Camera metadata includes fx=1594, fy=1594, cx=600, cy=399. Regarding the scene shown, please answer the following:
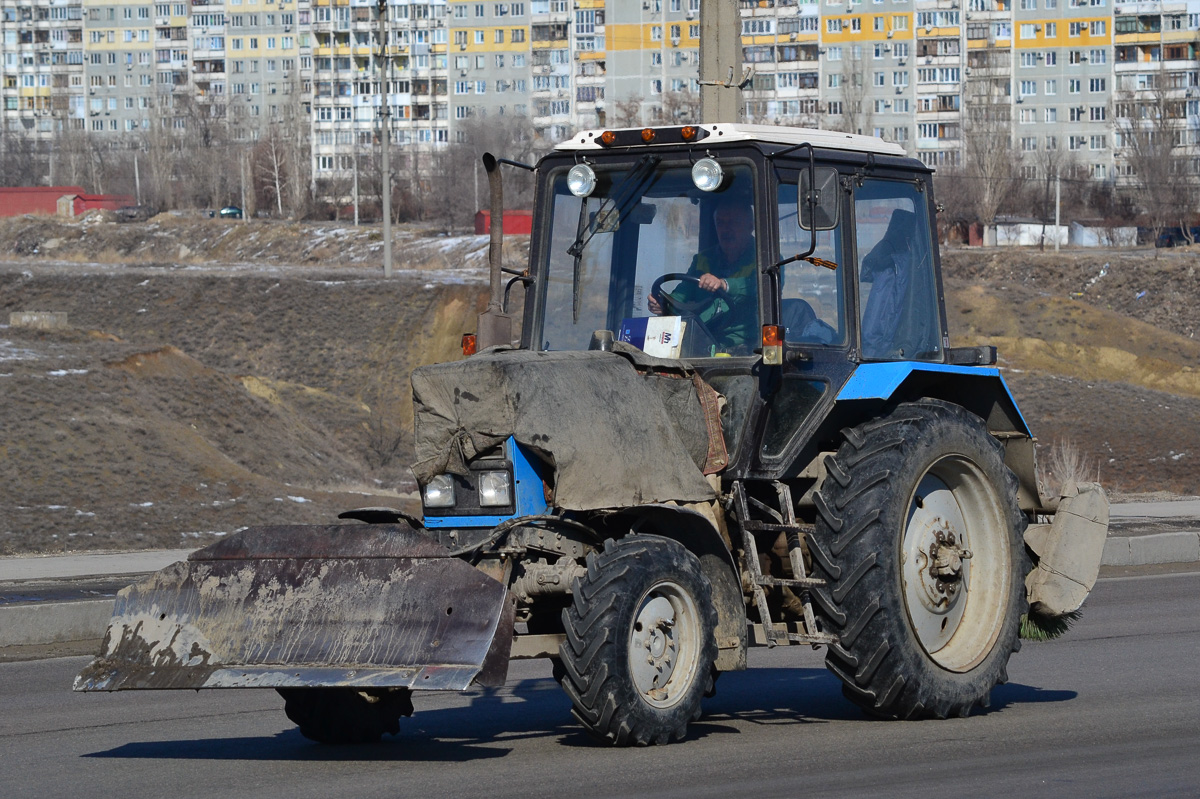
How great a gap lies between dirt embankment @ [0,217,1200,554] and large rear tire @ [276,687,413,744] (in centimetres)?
1161

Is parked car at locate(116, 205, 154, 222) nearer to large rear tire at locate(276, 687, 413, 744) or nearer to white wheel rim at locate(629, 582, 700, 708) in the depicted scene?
large rear tire at locate(276, 687, 413, 744)

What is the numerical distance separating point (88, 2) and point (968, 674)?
170172mm

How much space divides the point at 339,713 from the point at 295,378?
34.0 metres

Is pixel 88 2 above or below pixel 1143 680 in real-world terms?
above

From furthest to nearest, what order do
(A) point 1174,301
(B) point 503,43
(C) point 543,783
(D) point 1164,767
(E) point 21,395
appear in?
(B) point 503,43
(A) point 1174,301
(E) point 21,395
(D) point 1164,767
(C) point 543,783

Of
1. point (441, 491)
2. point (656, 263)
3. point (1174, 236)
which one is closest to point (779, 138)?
point (656, 263)

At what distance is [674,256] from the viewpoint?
8.55 metres

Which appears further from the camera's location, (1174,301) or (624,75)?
(624,75)

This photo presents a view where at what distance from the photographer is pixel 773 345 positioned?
7.95m

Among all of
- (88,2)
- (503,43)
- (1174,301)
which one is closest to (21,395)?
(1174,301)

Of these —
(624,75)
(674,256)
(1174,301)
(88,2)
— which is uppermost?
(88,2)

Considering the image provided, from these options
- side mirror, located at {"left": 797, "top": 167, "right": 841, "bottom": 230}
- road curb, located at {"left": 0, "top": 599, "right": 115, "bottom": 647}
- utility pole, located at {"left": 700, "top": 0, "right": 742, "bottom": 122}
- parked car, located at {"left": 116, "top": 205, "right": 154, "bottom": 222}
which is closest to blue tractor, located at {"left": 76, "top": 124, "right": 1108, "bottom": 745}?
side mirror, located at {"left": 797, "top": 167, "right": 841, "bottom": 230}

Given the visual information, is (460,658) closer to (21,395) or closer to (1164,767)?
(1164,767)

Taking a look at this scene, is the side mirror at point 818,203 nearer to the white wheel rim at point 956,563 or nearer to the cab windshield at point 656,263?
the cab windshield at point 656,263
